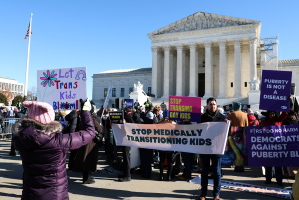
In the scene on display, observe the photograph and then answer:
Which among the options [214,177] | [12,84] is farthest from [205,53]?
[12,84]

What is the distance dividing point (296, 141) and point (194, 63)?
36.0 meters

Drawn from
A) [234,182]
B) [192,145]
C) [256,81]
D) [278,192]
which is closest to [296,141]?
[278,192]

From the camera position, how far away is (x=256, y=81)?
106 feet

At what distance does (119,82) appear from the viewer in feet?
184

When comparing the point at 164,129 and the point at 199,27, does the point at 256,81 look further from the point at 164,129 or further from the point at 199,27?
the point at 164,129

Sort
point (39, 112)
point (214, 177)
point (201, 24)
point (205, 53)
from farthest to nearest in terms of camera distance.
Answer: point (201, 24) < point (205, 53) < point (214, 177) < point (39, 112)

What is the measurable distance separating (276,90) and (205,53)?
35230 mm

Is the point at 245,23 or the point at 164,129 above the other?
the point at 245,23

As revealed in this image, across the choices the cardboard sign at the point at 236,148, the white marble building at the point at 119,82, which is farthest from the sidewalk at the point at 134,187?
the white marble building at the point at 119,82

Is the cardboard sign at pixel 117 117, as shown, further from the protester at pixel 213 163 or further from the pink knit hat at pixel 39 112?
the pink knit hat at pixel 39 112

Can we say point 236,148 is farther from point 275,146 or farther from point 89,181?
point 89,181

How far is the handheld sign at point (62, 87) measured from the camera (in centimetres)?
583

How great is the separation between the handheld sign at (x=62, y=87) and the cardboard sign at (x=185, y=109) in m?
2.33

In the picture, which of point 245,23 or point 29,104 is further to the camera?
point 245,23
